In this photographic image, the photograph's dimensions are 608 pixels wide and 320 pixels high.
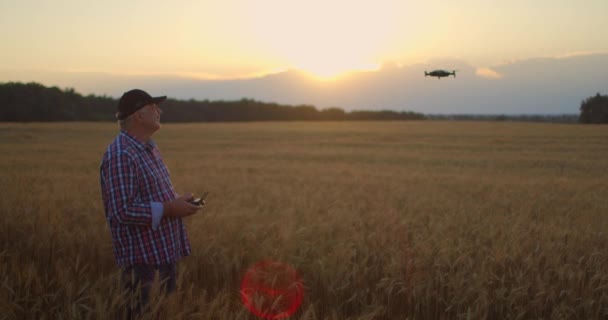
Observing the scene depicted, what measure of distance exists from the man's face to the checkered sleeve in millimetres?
257

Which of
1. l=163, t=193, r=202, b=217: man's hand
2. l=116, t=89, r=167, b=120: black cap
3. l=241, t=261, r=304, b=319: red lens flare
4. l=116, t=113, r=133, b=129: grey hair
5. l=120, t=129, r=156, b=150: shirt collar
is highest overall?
l=116, t=89, r=167, b=120: black cap

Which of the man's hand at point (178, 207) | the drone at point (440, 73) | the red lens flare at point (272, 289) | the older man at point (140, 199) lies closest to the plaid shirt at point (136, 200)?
the older man at point (140, 199)

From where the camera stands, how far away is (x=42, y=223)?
5559mm

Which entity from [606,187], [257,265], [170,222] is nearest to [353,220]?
[257,265]

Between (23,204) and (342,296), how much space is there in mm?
5081

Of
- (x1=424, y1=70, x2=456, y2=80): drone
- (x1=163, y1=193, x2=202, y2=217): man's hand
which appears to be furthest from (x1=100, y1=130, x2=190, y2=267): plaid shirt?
(x1=424, y1=70, x2=456, y2=80): drone

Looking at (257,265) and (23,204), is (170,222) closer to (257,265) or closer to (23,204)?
(257,265)

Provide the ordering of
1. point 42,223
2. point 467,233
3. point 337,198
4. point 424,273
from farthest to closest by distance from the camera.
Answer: point 337,198, point 467,233, point 42,223, point 424,273

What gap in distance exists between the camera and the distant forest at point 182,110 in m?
48.0

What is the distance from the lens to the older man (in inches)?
121

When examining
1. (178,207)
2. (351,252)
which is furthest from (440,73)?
(351,252)

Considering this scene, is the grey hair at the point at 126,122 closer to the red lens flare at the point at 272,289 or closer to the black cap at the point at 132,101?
the black cap at the point at 132,101

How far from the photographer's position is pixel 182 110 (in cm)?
6944

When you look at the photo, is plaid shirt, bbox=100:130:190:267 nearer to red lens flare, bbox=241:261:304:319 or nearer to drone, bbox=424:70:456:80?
red lens flare, bbox=241:261:304:319
